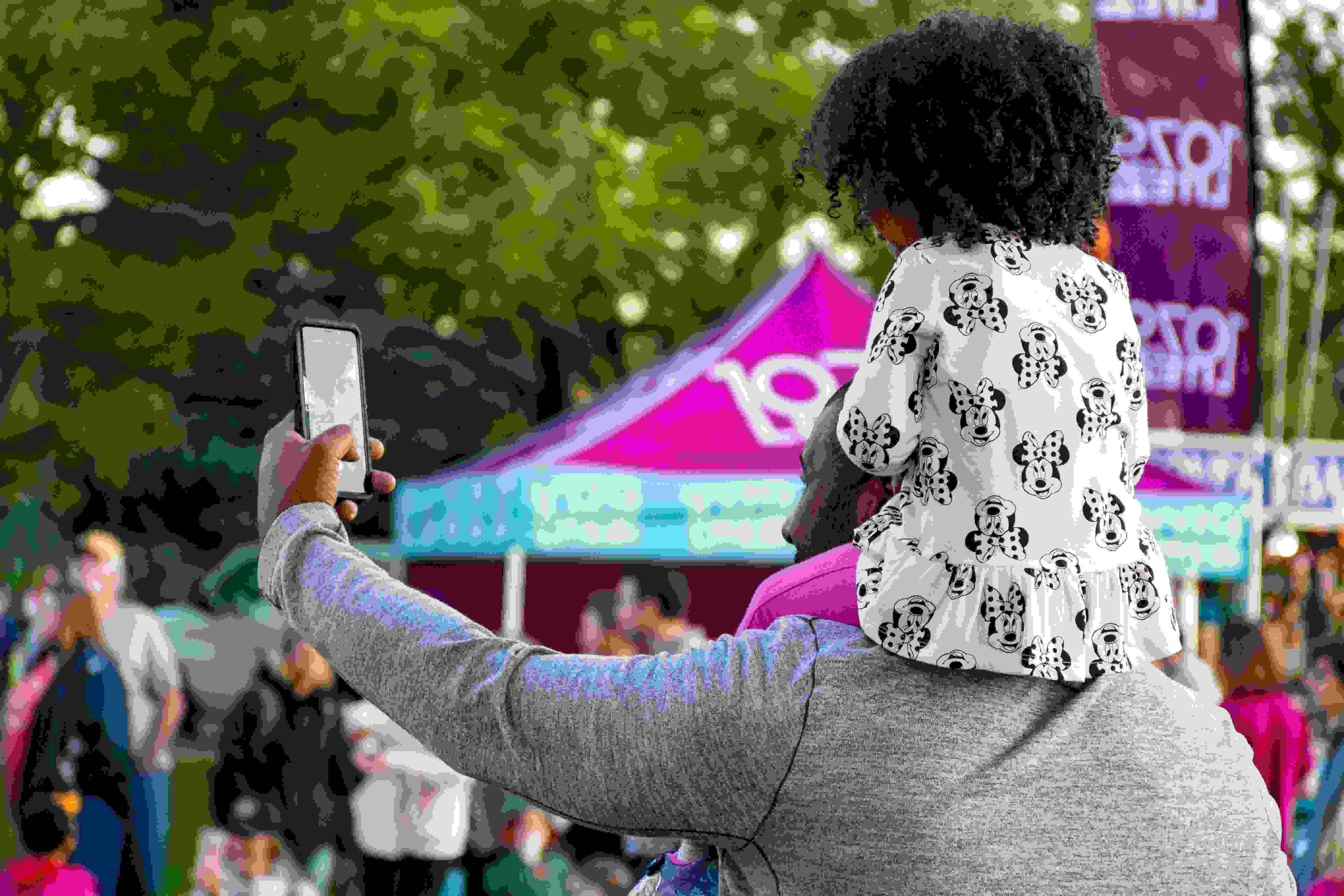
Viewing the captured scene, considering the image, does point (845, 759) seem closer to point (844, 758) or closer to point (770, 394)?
point (844, 758)

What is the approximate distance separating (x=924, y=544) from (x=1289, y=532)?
968 centimetres

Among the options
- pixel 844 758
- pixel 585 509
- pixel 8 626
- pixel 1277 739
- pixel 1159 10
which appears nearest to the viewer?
pixel 844 758

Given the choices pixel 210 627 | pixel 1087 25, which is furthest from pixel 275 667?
pixel 1087 25

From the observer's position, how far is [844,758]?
0.85m

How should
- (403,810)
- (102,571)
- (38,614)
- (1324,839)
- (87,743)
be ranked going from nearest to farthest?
1. (1324,839)
2. (403,810)
3. (87,743)
4. (102,571)
5. (38,614)

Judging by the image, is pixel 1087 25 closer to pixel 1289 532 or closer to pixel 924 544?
pixel 1289 532

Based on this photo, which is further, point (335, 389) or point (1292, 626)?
point (1292, 626)

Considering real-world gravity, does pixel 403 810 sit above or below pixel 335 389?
below

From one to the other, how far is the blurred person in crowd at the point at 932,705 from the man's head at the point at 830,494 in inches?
3.9

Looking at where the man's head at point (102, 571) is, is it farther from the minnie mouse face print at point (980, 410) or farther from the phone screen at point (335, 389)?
the minnie mouse face print at point (980, 410)

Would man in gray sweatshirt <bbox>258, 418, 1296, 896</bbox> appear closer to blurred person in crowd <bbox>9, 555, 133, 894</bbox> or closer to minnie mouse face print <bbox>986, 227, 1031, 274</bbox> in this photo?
minnie mouse face print <bbox>986, 227, 1031, 274</bbox>

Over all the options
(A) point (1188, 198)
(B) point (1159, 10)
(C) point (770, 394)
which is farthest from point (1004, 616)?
(B) point (1159, 10)

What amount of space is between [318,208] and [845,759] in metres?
8.28

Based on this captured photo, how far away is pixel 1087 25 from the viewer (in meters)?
8.73
